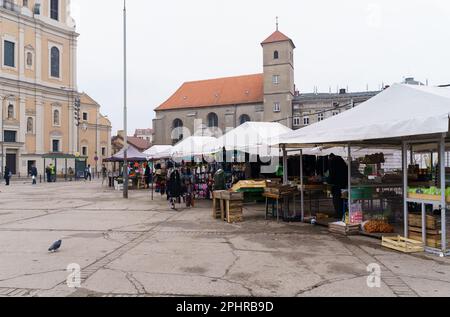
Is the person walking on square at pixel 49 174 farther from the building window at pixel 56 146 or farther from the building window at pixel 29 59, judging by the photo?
the building window at pixel 29 59

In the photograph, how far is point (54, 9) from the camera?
183ft

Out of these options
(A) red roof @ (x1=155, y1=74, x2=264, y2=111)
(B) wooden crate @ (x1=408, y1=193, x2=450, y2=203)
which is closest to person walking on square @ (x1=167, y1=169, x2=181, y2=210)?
(B) wooden crate @ (x1=408, y1=193, x2=450, y2=203)

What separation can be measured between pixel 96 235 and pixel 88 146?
56224mm

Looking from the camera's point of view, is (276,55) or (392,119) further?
(276,55)

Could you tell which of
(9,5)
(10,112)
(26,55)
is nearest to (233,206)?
(10,112)

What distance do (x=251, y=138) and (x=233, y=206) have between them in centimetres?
311

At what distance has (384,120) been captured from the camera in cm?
787

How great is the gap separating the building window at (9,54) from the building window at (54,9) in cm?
856

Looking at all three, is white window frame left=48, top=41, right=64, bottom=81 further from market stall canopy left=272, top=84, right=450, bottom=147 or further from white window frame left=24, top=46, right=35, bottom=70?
market stall canopy left=272, top=84, right=450, bottom=147

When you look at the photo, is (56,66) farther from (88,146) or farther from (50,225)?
(50,225)

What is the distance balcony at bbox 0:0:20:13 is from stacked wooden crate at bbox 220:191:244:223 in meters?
50.8

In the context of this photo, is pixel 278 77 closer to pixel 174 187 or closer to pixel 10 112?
pixel 10 112

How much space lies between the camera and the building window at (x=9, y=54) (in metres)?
49.1
